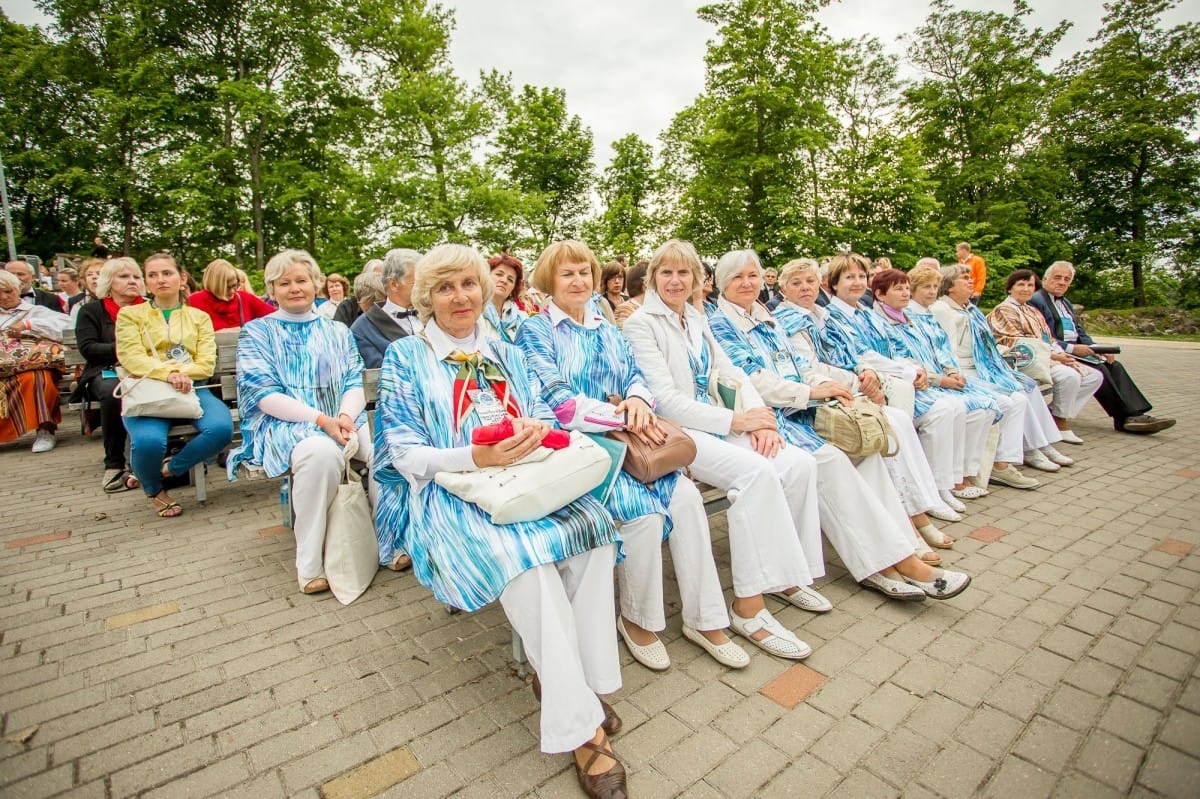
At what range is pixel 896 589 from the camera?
2.93m

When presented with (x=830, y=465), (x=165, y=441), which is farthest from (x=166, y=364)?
(x=830, y=465)

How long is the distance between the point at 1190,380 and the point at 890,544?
10.6 metres

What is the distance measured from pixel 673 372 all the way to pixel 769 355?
0.76 meters

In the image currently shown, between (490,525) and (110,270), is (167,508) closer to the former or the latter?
(110,270)

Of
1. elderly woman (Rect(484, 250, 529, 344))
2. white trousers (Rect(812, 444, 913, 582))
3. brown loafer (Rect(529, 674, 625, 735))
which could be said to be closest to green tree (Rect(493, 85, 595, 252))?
elderly woman (Rect(484, 250, 529, 344))

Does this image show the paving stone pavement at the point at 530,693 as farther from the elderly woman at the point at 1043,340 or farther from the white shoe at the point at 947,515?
the elderly woman at the point at 1043,340

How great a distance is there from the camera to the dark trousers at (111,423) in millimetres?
4961

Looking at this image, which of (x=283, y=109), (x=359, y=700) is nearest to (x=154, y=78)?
(x=283, y=109)

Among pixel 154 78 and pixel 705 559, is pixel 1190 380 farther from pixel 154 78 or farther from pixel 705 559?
pixel 154 78

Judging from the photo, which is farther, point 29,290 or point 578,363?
point 29,290

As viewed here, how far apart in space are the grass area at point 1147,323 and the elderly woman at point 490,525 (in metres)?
22.2

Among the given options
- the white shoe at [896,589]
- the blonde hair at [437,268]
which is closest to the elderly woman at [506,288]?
the blonde hair at [437,268]

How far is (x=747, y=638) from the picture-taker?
2.67m

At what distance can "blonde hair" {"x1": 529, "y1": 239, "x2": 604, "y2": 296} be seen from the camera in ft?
10.4
